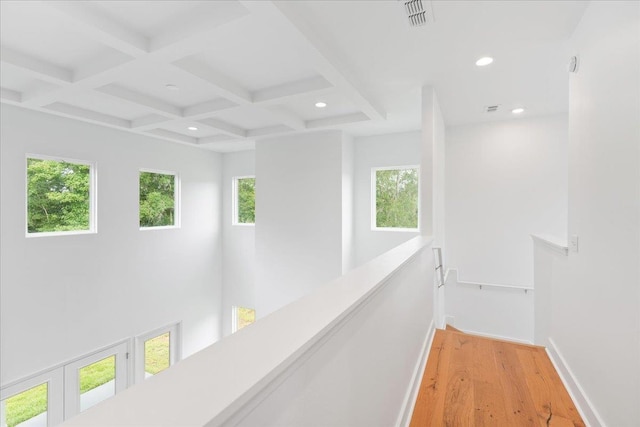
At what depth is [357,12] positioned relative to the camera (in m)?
2.06

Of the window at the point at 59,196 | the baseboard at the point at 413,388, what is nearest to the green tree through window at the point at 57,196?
the window at the point at 59,196

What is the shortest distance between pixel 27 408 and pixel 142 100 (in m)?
4.27

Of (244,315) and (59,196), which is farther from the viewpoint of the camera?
(244,315)

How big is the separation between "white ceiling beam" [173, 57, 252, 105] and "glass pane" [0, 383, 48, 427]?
4.52m

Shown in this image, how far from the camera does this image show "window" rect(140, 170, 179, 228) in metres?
5.52

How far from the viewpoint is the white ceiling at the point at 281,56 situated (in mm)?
2049

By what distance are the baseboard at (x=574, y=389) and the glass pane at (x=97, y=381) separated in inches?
224

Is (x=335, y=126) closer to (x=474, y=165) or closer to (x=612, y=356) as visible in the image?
(x=474, y=165)

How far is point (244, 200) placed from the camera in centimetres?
691

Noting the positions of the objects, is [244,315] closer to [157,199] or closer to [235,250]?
[235,250]

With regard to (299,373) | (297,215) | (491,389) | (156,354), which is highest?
(297,215)

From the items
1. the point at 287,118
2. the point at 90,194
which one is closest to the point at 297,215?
the point at 287,118

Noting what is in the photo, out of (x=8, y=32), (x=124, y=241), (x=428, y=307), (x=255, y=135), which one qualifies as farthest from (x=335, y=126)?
(x=124, y=241)

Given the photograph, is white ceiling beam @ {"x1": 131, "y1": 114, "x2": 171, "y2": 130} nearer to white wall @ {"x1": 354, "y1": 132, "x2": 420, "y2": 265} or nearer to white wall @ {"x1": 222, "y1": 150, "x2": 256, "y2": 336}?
white wall @ {"x1": 222, "y1": 150, "x2": 256, "y2": 336}
